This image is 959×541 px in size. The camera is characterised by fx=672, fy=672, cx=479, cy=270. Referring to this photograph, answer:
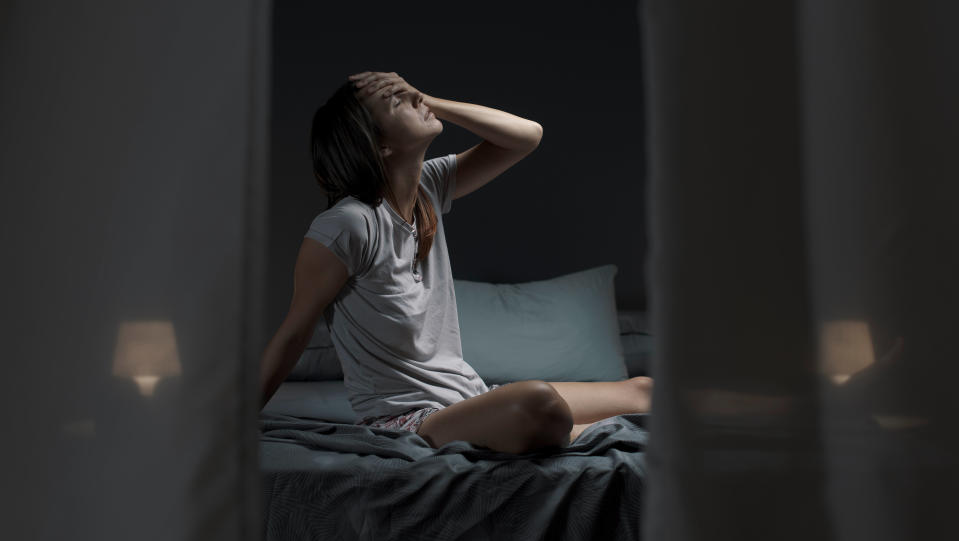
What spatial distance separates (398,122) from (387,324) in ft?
1.62

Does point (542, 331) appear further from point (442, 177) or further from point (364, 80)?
point (364, 80)

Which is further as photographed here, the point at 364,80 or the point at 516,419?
the point at 364,80

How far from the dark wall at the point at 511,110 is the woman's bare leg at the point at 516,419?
5.81 feet

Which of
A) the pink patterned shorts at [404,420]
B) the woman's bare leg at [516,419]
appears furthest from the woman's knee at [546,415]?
the pink patterned shorts at [404,420]

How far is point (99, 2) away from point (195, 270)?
25 cm

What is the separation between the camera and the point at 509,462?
1106mm

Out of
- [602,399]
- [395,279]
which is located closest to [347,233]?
[395,279]

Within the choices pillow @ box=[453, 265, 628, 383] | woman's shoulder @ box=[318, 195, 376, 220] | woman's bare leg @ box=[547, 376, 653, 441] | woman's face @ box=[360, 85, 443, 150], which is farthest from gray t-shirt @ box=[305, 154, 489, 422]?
pillow @ box=[453, 265, 628, 383]

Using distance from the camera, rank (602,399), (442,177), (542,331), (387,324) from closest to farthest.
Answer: (387,324) < (602,399) < (442,177) < (542,331)

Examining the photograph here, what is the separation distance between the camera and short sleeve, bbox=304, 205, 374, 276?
139 cm

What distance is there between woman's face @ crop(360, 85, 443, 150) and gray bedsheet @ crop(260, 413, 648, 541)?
0.80 m

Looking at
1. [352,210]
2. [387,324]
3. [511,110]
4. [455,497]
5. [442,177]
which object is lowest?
[455,497]

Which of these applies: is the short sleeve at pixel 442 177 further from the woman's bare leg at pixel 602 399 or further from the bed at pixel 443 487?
the bed at pixel 443 487

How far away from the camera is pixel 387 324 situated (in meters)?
1.53
